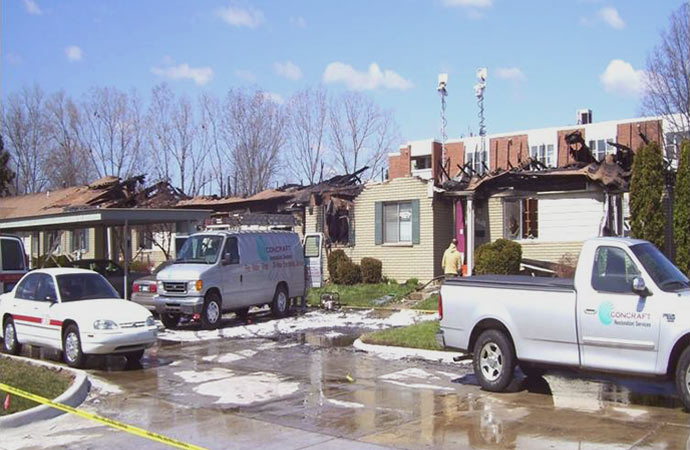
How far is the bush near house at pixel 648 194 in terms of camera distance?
64.1 ft

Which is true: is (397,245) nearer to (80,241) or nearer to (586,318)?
(586,318)

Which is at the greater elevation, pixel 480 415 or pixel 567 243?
pixel 567 243

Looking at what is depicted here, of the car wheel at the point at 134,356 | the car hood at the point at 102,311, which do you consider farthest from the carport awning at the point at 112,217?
the car wheel at the point at 134,356

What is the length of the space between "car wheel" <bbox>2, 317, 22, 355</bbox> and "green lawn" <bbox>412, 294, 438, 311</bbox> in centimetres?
1038

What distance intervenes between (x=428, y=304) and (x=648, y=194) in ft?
21.2

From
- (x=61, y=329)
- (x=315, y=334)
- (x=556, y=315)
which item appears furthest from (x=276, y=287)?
(x=556, y=315)

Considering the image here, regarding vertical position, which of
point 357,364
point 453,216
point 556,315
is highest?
point 453,216

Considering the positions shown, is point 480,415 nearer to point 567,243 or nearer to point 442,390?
point 442,390

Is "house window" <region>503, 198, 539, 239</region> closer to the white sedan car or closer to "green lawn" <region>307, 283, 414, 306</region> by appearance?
"green lawn" <region>307, 283, 414, 306</region>

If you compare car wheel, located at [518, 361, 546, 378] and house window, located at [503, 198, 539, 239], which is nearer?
car wheel, located at [518, 361, 546, 378]

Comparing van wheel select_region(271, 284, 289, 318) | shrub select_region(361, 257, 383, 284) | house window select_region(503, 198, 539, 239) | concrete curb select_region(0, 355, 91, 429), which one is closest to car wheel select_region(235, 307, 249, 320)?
van wheel select_region(271, 284, 289, 318)

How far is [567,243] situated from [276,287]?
8761 mm

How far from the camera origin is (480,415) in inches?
355

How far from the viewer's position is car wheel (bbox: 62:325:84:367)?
12555 mm
